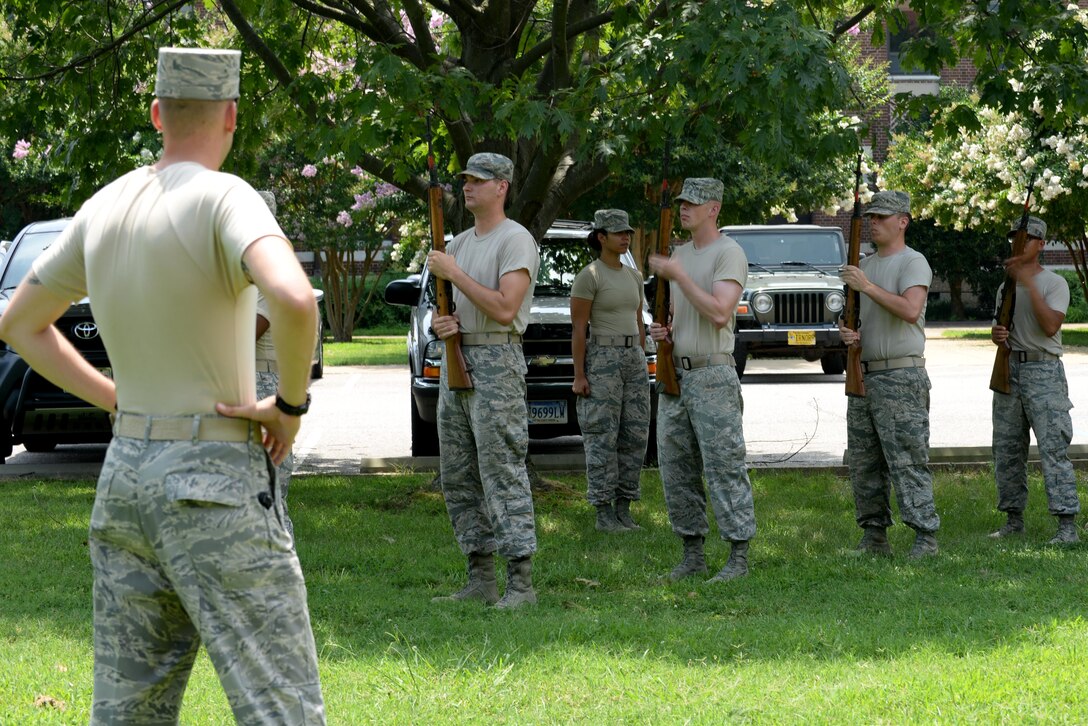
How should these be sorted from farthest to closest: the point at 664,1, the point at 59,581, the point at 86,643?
the point at 664,1 → the point at 59,581 → the point at 86,643

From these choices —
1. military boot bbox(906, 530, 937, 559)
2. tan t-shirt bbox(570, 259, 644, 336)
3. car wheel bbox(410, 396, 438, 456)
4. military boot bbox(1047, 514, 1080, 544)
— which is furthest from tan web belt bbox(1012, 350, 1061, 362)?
car wheel bbox(410, 396, 438, 456)

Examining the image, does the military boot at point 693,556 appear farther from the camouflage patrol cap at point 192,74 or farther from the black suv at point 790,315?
the black suv at point 790,315

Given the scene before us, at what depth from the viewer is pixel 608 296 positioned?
9375 millimetres

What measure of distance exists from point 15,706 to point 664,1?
618cm

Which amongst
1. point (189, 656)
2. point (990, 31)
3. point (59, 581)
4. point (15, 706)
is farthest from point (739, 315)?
point (189, 656)

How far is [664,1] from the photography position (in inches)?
361

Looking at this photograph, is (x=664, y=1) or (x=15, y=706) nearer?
(x=15, y=706)

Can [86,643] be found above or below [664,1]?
below

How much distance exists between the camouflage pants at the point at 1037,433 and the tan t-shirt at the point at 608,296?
2472mm

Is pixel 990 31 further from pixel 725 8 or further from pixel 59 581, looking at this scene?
pixel 59 581

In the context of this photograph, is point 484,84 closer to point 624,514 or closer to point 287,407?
point 624,514

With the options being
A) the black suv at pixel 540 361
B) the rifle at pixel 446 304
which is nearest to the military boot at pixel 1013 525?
the black suv at pixel 540 361

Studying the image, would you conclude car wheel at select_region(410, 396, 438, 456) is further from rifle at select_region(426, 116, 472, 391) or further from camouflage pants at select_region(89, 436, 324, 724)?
camouflage pants at select_region(89, 436, 324, 724)

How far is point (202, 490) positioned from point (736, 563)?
15.4ft
